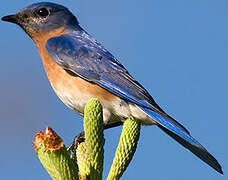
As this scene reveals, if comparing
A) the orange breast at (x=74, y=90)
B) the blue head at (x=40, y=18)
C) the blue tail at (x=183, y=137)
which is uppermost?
the blue head at (x=40, y=18)

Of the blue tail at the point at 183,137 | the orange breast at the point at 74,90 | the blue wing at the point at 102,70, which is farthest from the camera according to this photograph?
the orange breast at the point at 74,90

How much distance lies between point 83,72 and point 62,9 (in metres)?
1.48

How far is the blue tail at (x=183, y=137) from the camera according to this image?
141 inches

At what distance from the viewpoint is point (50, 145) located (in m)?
2.25

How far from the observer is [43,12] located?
6.16 meters

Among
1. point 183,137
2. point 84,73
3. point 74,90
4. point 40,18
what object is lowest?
point 183,137

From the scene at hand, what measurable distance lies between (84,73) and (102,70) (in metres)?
0.28

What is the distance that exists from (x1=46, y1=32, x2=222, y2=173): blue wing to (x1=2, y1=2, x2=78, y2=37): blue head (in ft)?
1.02

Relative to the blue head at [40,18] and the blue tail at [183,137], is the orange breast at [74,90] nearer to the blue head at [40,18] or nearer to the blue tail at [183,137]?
the blue tail at [183,137]

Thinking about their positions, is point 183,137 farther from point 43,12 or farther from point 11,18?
point 11,18

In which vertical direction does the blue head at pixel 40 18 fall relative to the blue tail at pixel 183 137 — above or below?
above

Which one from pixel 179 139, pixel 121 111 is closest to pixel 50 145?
pixel 179 139

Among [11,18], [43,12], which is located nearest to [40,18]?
[43,12]

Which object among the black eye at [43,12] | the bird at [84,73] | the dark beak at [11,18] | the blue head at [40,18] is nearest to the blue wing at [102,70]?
the bird at [84,73]
